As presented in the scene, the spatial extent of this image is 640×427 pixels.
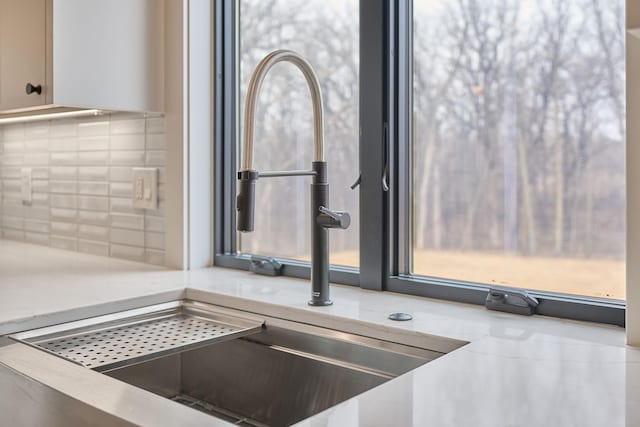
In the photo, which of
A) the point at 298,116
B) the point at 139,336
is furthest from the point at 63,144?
the point at 139,336

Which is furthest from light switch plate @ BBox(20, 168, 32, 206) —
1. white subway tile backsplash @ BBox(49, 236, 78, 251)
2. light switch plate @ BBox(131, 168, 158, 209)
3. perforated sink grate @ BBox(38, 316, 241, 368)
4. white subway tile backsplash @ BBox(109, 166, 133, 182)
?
perforated sink grate @ BBox(38, 316, 241, 368)

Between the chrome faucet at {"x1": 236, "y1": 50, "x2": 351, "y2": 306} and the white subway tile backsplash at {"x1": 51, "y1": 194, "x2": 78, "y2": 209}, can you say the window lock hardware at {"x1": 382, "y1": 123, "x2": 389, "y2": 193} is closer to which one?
the chrome faucet at {"x1": 236, "y1": 50, "x2": 351, "y2": 306}

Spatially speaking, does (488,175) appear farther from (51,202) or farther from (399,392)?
(51,202)

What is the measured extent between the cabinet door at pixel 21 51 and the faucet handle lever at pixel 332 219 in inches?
34.7

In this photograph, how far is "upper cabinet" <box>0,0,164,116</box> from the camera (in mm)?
1661

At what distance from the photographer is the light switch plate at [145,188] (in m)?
1.95

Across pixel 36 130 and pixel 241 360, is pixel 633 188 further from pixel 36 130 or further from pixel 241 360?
pixel 36 130

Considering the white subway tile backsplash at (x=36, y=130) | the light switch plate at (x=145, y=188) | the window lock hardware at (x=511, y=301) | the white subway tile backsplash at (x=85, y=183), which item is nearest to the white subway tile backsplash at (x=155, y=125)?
the white subway tile backsplash at (x=85, y=183)

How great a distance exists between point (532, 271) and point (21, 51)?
1.53 metres

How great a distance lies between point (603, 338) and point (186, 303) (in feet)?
3.11

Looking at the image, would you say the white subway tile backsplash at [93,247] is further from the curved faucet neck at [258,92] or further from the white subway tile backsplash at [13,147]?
the curved faucet neck at [258,92]

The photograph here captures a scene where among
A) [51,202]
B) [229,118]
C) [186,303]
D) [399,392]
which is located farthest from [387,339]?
[51,202]

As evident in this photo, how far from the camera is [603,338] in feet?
3.64

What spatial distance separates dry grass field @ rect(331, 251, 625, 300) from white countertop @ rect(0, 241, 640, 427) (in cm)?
10
